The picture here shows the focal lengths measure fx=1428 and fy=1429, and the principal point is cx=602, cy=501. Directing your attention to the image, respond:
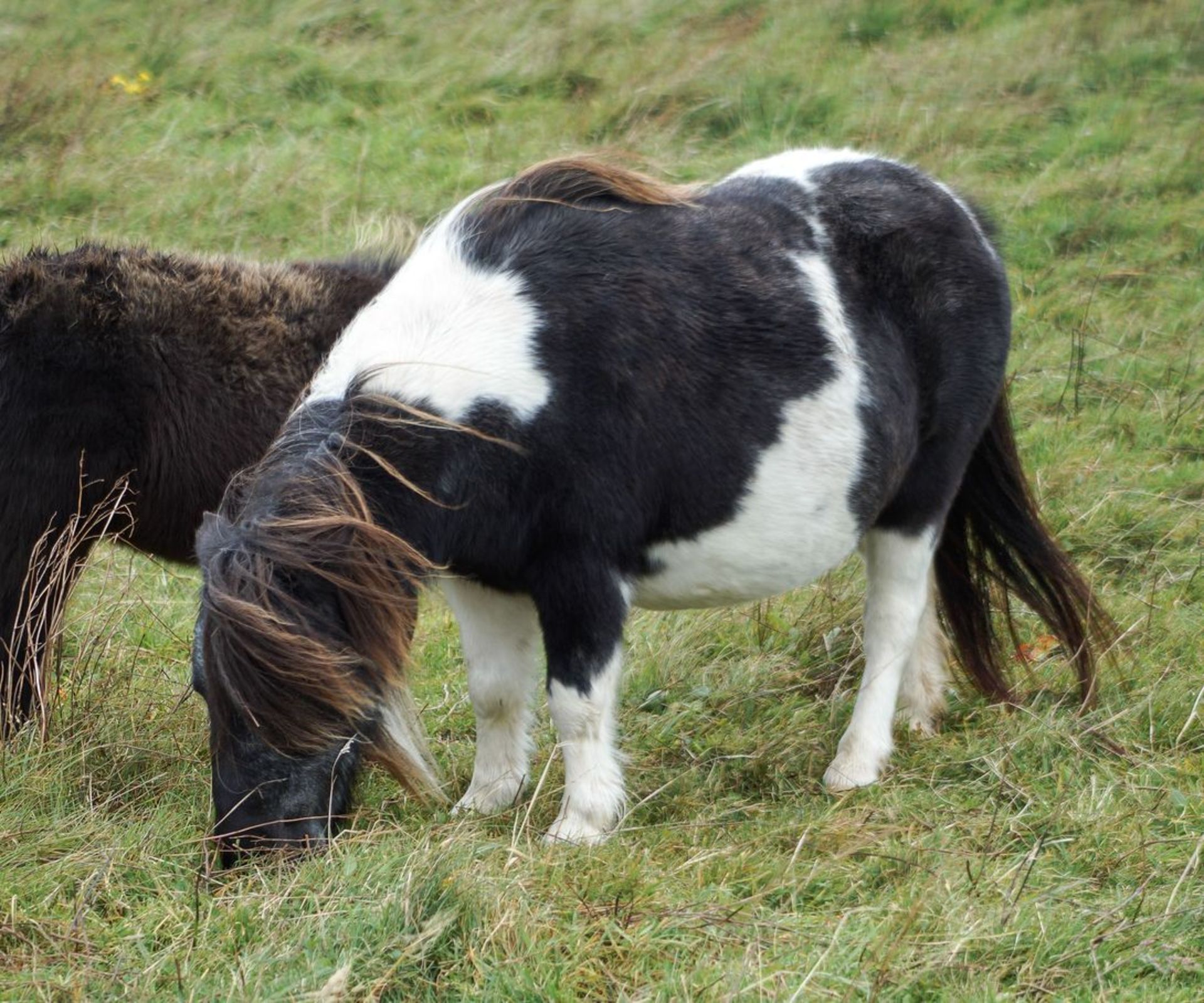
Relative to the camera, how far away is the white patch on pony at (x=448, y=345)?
332 centimetres

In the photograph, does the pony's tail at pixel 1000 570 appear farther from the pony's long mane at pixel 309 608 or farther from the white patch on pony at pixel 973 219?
the pony's long mane at pixel 309 608

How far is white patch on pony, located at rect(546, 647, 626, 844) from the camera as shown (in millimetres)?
3539

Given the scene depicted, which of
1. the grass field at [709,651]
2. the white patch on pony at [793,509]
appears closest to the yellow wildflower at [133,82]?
the grass field at [709,651]

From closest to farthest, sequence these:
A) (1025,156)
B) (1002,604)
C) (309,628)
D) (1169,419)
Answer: (309,628) → (1002,604) → (1169,419) → (1025,156)

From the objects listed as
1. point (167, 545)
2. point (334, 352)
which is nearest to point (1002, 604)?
point (334, 352)

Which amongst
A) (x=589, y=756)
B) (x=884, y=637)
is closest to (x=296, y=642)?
(x=589, y=756)

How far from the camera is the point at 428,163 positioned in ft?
28.9

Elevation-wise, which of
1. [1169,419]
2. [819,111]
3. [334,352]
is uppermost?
[334,352]

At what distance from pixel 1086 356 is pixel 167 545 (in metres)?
4.41

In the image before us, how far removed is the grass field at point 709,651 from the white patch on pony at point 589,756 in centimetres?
10

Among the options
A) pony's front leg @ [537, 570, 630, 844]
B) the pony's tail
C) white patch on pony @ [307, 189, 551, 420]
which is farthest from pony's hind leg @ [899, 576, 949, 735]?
white patch on pony @ [307, 189, 551, 420]

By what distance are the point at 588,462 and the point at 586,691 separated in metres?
0.57

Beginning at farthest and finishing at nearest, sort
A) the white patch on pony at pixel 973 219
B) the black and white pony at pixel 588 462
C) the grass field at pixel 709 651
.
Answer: the white patch on pony at pixel 973 219
the black and white pony at pixel 588 462
the grass field at pixel 709 651

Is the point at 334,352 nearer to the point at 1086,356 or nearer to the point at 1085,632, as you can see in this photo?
the point at 1085,632
